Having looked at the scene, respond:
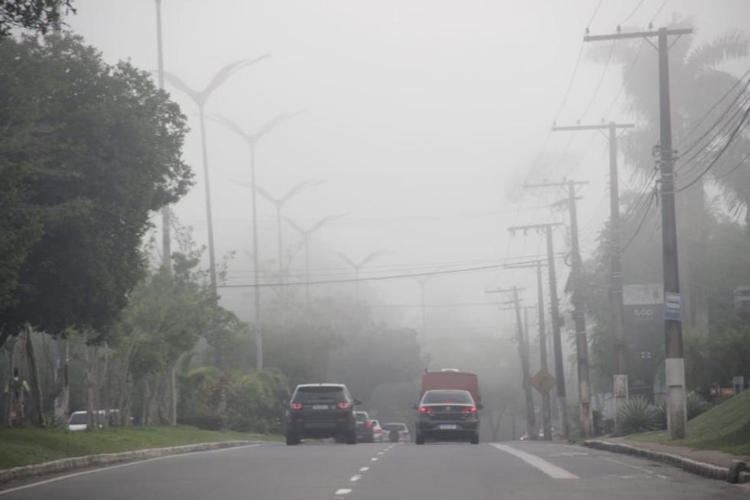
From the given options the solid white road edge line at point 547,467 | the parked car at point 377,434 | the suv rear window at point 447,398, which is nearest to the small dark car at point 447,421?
the suv rear window at point 447,398

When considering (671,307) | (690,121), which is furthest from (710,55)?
(671,307)

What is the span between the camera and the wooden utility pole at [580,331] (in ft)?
169

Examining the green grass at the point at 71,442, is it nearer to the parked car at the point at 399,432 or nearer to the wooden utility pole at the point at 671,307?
the wooden utility pole at the point at 671,307

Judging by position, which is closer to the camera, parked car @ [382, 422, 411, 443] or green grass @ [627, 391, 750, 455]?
green grass @ [627, 391, 750, 455]

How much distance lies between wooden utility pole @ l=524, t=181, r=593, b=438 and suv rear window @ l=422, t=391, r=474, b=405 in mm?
7199

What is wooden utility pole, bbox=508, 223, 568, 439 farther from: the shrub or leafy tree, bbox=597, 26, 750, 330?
the shrub

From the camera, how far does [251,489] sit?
19.8 metres

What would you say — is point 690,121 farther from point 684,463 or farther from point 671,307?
point 684,463

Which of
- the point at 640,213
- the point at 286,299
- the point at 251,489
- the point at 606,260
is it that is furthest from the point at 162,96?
the point at 286,299

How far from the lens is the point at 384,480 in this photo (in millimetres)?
21594

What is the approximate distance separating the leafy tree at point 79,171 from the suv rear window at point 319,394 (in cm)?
1328

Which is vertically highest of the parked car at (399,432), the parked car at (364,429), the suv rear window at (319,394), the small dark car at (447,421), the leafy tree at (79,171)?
the leafy tree at (79,171)

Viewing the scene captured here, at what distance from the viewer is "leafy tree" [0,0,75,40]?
18047 millimetres

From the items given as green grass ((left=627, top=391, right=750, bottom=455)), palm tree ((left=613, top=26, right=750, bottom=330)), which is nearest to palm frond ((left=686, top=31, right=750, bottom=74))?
palm tree ((left=613, top=26, right=750, bottom=330))
